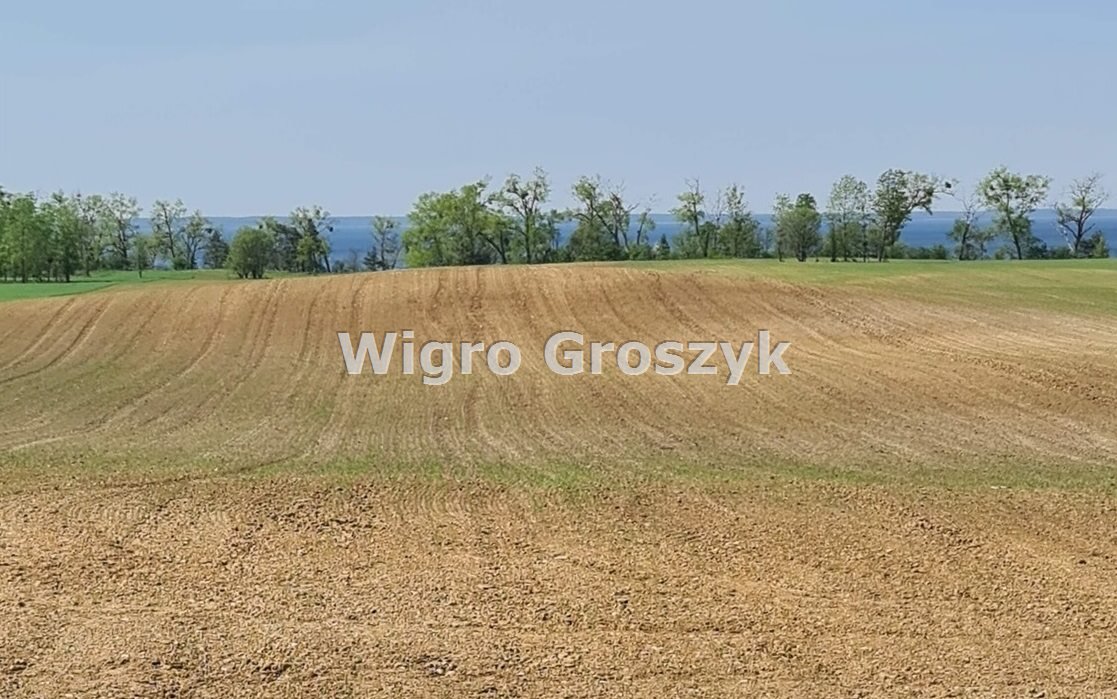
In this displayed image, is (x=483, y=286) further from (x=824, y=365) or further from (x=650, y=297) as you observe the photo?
(x=824, y=365)

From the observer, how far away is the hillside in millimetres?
13180

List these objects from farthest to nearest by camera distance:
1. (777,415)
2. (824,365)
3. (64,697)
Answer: (824,365), (777,415), (64,697)

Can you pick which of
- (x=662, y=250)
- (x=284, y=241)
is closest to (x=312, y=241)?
(x=284, y=241)

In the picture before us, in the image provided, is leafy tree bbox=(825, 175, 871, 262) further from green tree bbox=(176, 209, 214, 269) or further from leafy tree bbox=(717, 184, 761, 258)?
green tree bbox=(176, 209, 214, 269)

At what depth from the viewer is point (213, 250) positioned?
274 ft

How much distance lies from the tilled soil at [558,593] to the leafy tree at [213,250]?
7617 centimetres

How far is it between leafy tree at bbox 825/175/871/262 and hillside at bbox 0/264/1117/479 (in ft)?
99.6

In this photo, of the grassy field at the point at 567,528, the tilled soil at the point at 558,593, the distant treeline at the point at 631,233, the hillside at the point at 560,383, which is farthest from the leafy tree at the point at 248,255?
the tilled soil at the point at 558,593

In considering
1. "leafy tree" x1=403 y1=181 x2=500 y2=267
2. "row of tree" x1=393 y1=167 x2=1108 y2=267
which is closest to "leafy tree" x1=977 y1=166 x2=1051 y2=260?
"row of tree" x1=393 y1=167 x2=1108 y2=267

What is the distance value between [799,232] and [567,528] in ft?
189

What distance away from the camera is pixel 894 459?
12578 mm

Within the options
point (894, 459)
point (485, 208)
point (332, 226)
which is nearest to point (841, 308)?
point (894, 459)

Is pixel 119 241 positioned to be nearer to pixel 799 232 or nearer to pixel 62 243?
pixel 62 243

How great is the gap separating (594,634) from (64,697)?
10.2ft
